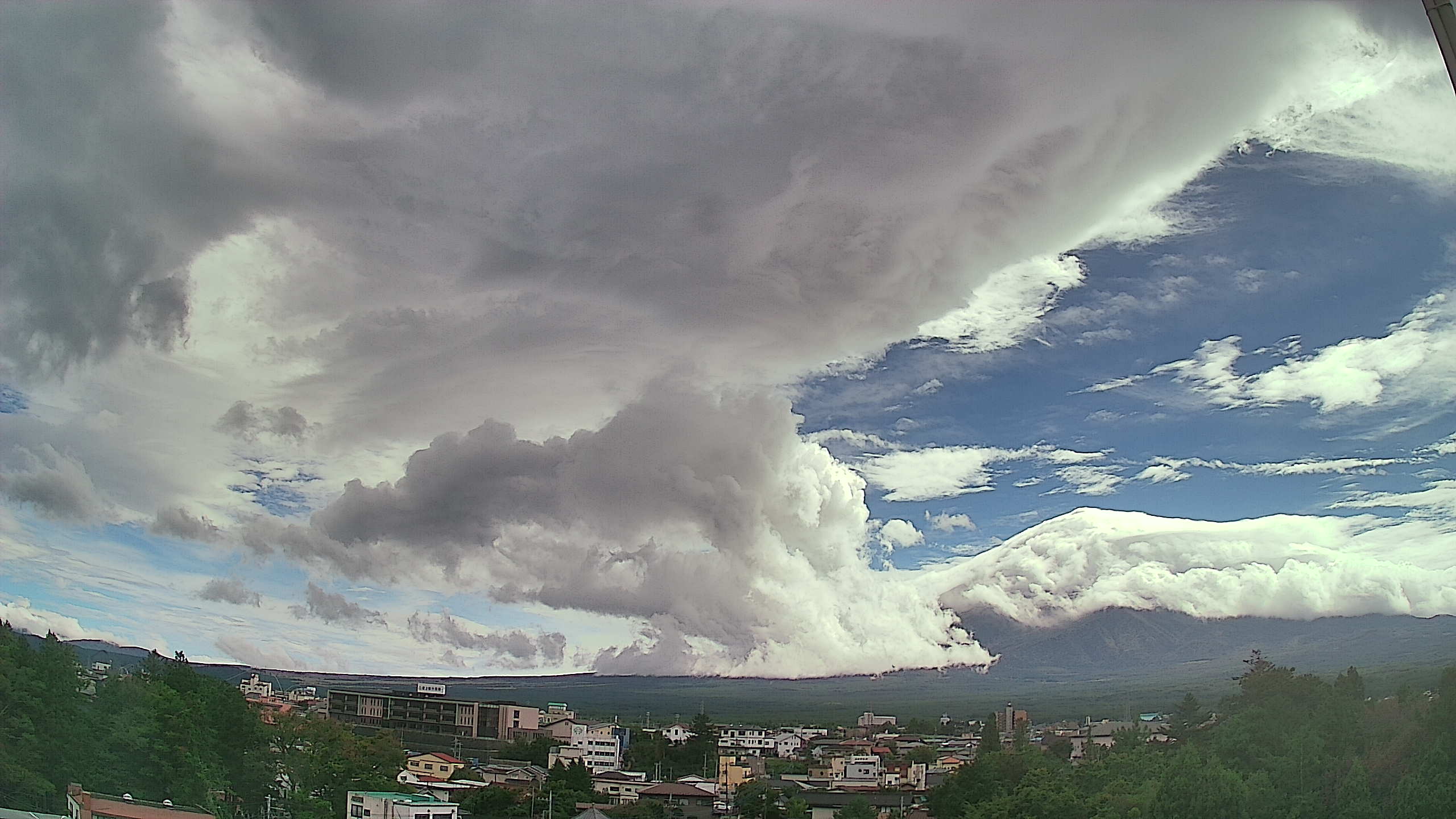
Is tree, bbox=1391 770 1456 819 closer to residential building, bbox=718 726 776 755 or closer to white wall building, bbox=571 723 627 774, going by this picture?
residential building, bbox=718 726 776 755

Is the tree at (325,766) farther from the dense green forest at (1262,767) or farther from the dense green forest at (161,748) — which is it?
the dense green forest at (1262,767)

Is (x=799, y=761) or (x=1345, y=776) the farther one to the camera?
(x=799, y=761)

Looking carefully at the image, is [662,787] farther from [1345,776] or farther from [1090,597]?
[1345,776]

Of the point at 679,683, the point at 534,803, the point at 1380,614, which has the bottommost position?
the point at 534,803

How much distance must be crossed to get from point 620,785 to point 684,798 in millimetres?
511

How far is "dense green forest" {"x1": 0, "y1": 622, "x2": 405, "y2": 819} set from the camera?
7711 millimetres

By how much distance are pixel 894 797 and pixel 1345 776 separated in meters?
3.07

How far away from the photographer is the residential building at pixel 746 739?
9000mm

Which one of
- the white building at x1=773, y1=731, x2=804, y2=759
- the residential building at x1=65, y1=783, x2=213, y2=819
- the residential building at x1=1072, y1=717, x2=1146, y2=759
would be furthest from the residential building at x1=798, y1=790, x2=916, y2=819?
the residential building at x1=65, y1=783, x2=213, y2=819

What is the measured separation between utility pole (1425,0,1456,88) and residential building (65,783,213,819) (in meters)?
8.34

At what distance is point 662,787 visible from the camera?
27.6 feet

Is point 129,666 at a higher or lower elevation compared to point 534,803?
higher

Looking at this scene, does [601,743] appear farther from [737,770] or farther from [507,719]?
[737,770]

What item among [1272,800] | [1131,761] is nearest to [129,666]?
[1131,761]
